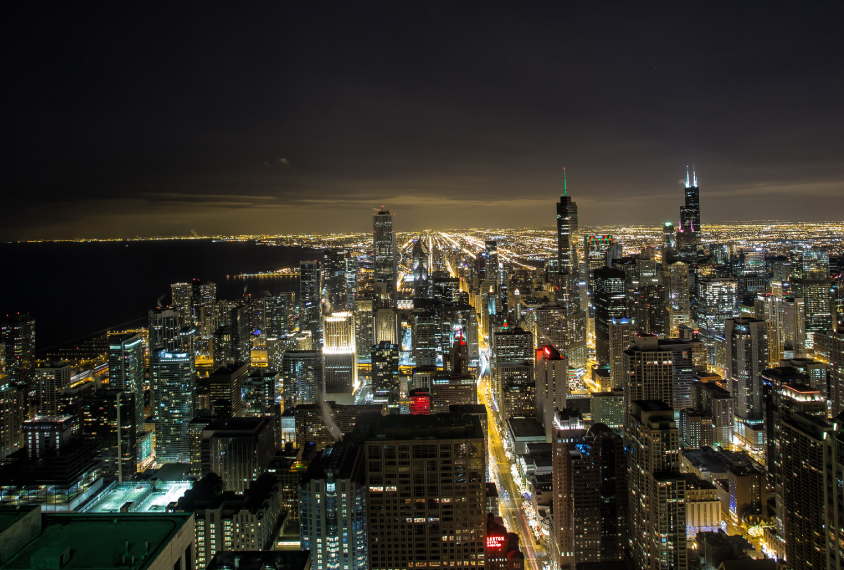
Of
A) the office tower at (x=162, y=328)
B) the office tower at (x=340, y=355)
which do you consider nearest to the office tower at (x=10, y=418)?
the office tower at (x=162, y=328)

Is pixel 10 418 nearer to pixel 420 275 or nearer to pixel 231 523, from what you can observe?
pixel 231 523

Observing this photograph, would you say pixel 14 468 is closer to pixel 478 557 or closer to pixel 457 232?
pixel 478 557

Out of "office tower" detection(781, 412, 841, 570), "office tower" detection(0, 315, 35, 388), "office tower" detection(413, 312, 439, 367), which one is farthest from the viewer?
"office tower" detection(413, 312, 439, 367)

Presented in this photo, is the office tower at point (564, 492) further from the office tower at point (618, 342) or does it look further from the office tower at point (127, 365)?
the office tower at point (127, 365)

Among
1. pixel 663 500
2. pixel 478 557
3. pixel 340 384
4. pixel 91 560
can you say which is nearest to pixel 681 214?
pixel 340 384

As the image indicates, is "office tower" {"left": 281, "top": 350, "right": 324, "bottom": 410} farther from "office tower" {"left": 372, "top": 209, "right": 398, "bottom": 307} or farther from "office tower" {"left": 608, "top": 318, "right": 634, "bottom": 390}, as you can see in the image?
"office tower" {"left": 372, "top": 209, "right": 398, "bottom": 307}

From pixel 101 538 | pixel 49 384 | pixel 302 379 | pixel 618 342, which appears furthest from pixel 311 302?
pixel 101 538

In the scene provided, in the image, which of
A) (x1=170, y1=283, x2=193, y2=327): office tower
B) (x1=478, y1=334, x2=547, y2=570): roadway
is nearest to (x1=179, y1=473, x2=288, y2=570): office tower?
(x1=478, y1=334, x2=547, y2=570): roadway
